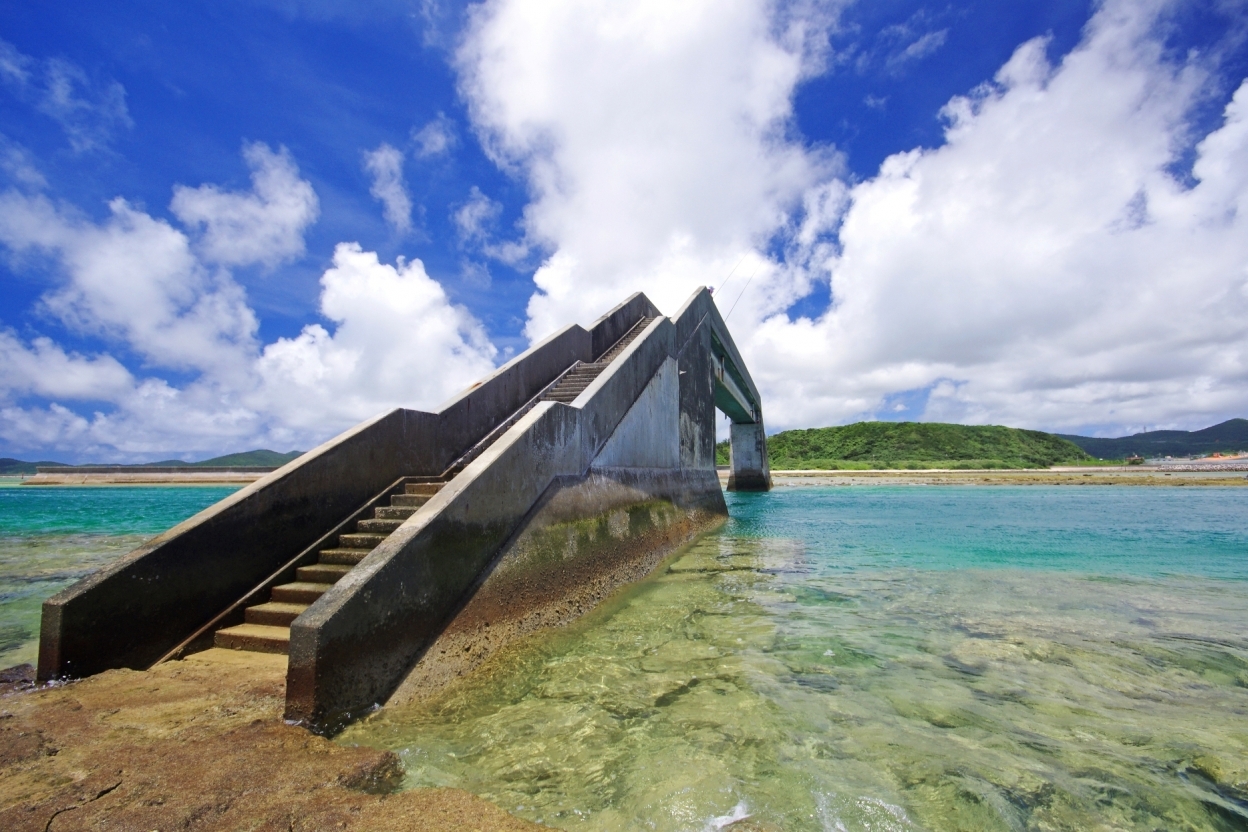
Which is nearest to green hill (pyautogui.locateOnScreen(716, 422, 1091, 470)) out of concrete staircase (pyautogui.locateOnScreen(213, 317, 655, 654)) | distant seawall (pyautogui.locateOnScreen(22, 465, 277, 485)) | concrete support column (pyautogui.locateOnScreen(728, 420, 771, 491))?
concrete support column (pyautogui.locateOnScreen(728, 420, 771, 491))

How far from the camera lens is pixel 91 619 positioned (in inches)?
184

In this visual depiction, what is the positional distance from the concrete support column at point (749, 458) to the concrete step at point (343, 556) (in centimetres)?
3510

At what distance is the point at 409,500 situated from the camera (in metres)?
7.55

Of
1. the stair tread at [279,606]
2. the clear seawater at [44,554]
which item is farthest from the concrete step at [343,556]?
the clear seawater at [44,554]

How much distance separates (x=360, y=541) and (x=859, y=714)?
5.29 metres

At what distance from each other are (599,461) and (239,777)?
6498 mm

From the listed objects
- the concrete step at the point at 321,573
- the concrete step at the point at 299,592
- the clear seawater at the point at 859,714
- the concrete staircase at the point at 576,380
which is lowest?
the clear seawater at the point at 859,714

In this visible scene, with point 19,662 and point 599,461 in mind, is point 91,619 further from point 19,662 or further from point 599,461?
point 599,461

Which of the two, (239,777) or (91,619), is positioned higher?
(91,619)

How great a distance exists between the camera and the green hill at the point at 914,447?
8700cm

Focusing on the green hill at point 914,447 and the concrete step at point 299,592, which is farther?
the green hill at point 914,447

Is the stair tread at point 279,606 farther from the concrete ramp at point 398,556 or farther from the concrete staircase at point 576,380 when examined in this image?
the concrete staircase at point 576,380

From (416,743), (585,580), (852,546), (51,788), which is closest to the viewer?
(51,788)

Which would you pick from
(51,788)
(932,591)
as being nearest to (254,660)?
(51,788)
